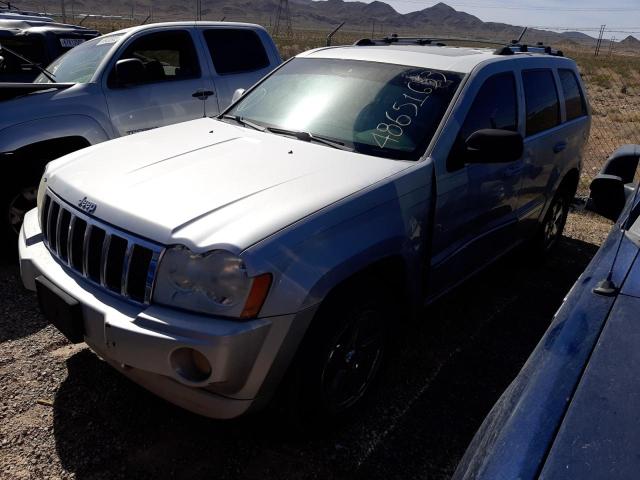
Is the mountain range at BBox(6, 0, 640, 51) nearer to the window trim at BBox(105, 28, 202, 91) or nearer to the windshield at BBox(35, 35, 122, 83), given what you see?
the window trim at BBox(105, 28, 202, 91)

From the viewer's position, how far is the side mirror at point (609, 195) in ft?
9.45

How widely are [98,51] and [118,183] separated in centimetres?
332

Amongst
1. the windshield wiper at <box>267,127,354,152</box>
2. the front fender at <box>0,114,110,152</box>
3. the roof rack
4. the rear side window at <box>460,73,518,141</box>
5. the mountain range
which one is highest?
the roof rack

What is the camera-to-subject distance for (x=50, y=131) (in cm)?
445

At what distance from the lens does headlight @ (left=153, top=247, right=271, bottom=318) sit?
2.13 m

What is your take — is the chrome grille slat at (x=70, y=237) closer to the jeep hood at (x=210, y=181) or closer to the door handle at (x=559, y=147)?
the jeep hood at (x=210, y=181)

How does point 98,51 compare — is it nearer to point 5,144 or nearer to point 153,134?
point 5,144

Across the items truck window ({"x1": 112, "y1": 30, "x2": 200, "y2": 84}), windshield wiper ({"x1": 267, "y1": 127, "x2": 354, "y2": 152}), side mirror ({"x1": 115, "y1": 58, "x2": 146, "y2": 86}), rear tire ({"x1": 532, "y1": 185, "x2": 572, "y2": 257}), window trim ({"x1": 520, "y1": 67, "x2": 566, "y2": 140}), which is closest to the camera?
windshield wiper ({"x1": 267, "y1": 127, "x2": 354, "y2": 152})

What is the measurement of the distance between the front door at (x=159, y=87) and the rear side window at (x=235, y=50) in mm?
258

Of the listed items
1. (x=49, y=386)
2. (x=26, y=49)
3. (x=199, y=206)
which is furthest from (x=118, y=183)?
(x=26, y=49)

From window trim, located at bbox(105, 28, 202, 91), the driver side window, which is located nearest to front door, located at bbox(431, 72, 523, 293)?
the driver side window

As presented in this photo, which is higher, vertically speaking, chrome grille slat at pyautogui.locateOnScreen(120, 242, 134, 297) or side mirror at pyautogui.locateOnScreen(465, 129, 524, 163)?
side mirror at pyautogui.locateOnScreen(465, 129, 524, 163)

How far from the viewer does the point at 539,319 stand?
164 inches

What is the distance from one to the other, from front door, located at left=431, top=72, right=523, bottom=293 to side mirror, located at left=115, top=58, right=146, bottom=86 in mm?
3202
